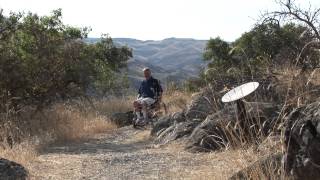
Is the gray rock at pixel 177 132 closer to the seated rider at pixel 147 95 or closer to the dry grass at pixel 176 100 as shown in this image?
the seated rider at pixel 147 95

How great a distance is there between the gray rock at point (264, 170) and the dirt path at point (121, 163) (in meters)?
0.63

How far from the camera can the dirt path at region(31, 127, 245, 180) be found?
750cm

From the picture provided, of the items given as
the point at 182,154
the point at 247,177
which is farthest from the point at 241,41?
the point at 247,177

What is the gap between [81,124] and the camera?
550 inches

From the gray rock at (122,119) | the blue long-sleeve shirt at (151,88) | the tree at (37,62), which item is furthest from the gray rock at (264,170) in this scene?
the gray rock at (122,119)

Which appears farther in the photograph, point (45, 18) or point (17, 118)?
point (45, 18)

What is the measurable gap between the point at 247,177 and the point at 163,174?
195 cm

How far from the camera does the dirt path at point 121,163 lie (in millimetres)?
7504

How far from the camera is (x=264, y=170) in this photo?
5652 millimetres

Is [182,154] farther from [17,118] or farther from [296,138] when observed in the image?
[17,118]

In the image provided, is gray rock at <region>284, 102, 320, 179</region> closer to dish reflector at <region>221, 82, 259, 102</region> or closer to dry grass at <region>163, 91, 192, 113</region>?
dish reflector at <region>221, 82, 259, 102</region>

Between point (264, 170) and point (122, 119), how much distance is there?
11640 mm

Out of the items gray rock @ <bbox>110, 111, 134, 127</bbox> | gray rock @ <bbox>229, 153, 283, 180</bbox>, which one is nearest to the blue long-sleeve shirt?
gray rock @ <bbox>110, 111, 134, 127</bbox>

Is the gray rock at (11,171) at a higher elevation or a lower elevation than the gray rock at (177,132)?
higher
